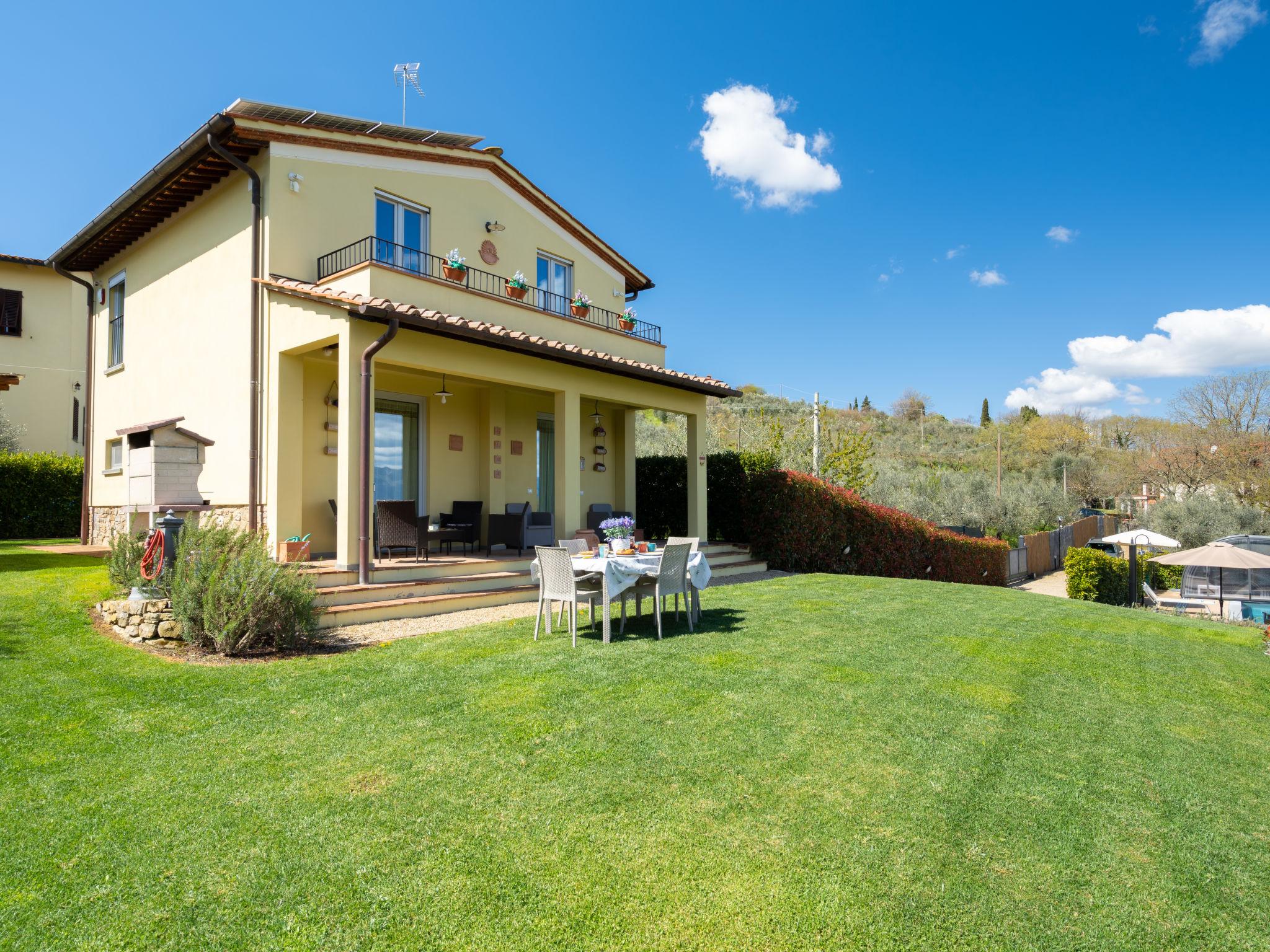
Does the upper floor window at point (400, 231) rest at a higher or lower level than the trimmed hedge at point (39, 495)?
higher

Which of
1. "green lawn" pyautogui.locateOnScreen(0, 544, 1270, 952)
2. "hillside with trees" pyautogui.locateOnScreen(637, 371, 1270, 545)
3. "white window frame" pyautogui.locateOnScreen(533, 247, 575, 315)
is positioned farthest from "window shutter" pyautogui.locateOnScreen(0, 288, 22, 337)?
"hillside with trees" pyautogui.locateOnScreen(637, 371, 1270, 545)

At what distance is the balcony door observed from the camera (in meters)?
11.2

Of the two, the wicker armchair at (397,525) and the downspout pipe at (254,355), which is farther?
the downspout pipe at (254,355)

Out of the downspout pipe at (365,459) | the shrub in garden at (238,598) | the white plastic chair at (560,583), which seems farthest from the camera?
the downspout pipe at (365,459)

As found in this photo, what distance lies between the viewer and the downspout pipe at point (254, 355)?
9.33m

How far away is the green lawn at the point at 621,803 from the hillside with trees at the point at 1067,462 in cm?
1673

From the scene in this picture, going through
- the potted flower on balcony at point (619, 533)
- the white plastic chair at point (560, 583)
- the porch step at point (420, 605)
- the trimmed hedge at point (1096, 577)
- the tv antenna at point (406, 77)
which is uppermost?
the tv antenna at point (406, 77)

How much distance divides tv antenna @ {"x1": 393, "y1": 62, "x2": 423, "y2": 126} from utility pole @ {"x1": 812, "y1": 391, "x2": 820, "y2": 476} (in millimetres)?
15861

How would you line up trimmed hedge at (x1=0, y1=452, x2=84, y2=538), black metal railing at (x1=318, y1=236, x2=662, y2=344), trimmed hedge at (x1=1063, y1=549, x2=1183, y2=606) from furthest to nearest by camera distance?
trimmed hedge at (x1=1063, y1=549, x2=1183, y2=606) < trimmed hedge at (x1=0, y1=452, x2=84, y2=538) < black metal railing at (x1=318, y1=236, x2=662, y2=344)

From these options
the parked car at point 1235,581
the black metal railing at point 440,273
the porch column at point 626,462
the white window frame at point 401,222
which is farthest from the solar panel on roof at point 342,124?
the parked car at point 1235,581

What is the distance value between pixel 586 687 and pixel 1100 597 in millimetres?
17048

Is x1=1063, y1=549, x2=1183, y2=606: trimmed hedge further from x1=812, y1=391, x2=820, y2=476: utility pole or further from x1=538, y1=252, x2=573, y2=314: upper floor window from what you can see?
x1=538, y1=252, x2=573, y2=314: upper floor window

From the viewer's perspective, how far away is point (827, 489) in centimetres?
1406

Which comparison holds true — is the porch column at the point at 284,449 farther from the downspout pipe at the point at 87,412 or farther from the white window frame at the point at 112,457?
the downspout pipe at the point at 87,412
